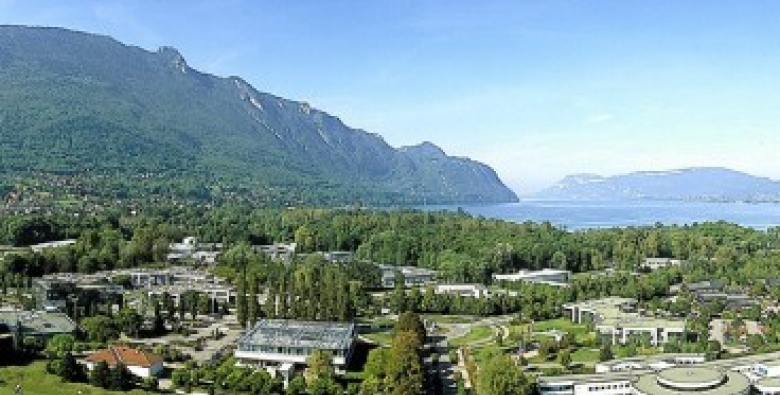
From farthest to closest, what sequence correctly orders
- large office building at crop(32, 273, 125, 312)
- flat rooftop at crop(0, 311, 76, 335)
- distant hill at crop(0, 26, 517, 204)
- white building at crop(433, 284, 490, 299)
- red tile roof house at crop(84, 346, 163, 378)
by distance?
distant hill at crop(0, 26, 517, 204)
white building at crop(433, 284, 490, 299)
large office building at crop(32, 273, 125, 312)
flat rooftop at crop(0, 311, 76, 335)
red tile roof house at crop(84, 346, 163, 378)

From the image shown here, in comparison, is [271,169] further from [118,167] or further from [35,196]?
[35,196]

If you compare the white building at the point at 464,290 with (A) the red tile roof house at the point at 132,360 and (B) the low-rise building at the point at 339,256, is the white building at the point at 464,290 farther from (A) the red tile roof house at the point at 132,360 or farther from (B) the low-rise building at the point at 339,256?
(A) the red tile roof house at the point at 132,360

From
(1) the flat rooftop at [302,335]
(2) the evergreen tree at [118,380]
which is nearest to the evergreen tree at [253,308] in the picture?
(1) the flat rooftop at [302,335]

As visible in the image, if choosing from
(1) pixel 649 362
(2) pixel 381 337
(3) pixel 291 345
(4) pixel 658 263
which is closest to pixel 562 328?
(2) pixel 381 337

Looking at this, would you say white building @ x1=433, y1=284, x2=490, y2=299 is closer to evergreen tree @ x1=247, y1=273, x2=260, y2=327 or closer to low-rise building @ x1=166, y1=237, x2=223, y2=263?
evergreen tree @ x1=247, y1=273, x2=260, y2=327

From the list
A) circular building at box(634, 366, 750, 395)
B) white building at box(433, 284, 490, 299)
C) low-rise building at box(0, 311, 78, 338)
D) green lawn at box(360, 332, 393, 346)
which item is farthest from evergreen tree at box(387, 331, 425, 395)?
white building at box(433, 284, 490, 299)
